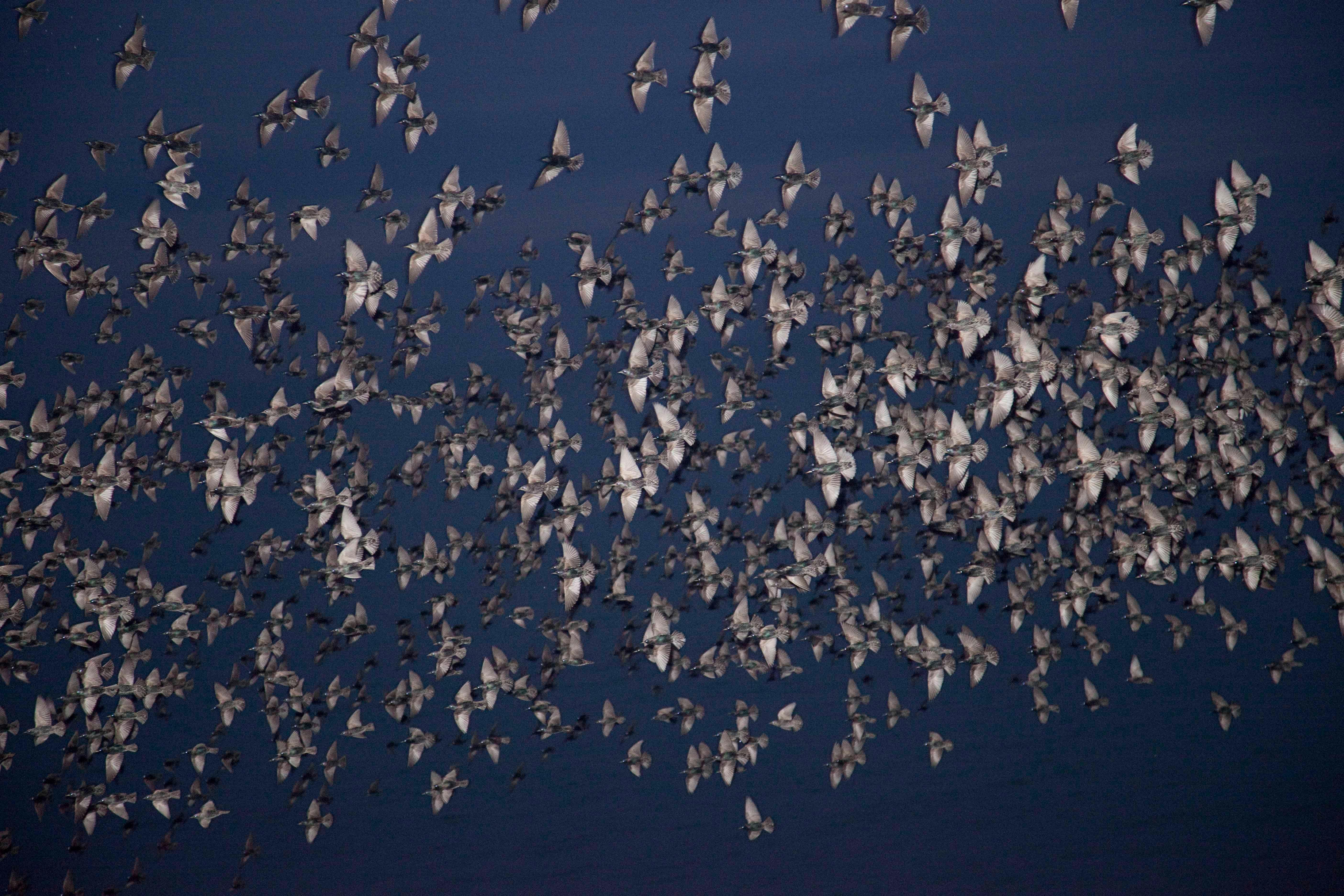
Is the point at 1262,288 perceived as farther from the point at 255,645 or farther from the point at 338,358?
the point at 255,645

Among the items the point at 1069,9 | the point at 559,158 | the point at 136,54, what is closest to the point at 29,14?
the point at 136,54

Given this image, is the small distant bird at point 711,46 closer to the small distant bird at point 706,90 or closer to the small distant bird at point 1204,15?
the small distant bird at point 706,90

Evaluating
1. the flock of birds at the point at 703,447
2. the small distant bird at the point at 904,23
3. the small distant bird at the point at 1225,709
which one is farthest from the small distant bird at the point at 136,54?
the small distant bird at the point at 1225,709

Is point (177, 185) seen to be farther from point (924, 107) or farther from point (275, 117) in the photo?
point (924, 107)

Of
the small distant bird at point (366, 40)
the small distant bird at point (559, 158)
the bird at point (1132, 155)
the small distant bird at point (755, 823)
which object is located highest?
the small distant bird at point (366, 40)

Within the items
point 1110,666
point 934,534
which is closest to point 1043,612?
point 1110,666

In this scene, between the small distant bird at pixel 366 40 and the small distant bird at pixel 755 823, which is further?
the small distant bird at pixel 366 40

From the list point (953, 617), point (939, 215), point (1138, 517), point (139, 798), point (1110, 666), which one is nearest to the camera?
point (1138, 517)
